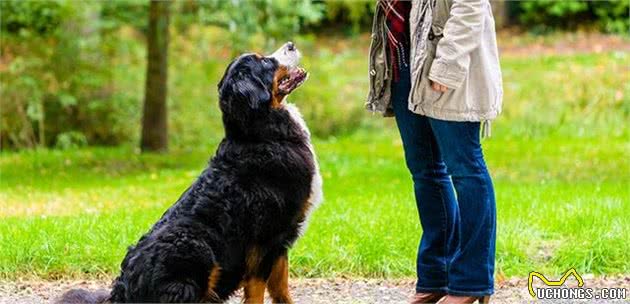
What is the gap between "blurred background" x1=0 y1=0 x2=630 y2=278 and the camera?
7355 mm

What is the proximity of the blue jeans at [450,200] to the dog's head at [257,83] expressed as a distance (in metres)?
0.58

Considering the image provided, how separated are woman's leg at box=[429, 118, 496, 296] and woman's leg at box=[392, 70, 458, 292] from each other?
0.26m

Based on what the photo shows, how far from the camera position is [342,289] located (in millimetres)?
→ 6750

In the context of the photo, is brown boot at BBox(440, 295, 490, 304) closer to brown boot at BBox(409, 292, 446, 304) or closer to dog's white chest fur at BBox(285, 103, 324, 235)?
brown boot at BBox(409, 292, 446, 304)

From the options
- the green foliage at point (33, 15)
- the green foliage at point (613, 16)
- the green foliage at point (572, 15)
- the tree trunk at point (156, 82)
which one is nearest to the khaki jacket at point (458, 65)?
the tree trunk at point (156, 82)

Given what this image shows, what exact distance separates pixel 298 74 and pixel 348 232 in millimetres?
2295

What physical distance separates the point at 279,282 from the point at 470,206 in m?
1.12

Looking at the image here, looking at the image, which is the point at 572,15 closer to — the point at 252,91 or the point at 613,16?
the point at 613,16

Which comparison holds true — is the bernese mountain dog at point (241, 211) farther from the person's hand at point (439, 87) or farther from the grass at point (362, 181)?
the grass at point (362, 181)

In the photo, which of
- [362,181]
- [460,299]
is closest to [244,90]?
[460,299]

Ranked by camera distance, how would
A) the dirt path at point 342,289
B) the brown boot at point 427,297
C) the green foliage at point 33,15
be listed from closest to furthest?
the brown boot at point 427,297
the dirt path at point 342,289
the green foliage at point 33,15

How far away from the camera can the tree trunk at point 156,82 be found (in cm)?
1388

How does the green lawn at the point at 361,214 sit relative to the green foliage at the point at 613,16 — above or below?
below

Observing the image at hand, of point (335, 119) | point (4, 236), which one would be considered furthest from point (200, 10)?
point (4, 236)
